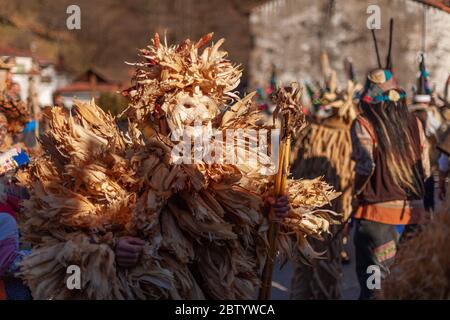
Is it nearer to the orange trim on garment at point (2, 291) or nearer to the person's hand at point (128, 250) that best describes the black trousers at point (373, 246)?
the orange trim on garment at point (2, 291)

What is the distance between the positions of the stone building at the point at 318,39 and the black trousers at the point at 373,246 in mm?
28580

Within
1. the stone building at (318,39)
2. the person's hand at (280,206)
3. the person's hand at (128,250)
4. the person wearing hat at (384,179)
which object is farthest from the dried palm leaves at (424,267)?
the stone building at (318,39)

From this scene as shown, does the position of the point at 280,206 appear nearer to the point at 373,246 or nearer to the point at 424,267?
the point at 424,267

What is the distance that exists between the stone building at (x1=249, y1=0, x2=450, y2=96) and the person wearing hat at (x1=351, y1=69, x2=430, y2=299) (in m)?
28.3

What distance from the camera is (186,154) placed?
4090 mm

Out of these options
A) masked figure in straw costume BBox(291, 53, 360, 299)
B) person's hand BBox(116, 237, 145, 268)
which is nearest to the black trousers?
masked figure in straw costume BBox(291, 53, 360, 299)

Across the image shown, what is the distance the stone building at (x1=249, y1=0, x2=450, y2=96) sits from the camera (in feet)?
116

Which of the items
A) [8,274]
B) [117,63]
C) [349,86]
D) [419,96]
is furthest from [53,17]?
[8,274]

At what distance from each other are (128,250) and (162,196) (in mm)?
287

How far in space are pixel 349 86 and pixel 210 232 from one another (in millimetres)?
4415

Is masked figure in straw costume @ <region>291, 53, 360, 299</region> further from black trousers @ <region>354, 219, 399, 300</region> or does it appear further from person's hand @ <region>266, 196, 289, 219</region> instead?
person's hand @ <region>266, 196, 289, 219</region>

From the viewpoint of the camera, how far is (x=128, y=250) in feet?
12.9

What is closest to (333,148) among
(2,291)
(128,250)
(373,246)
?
(373,246)
